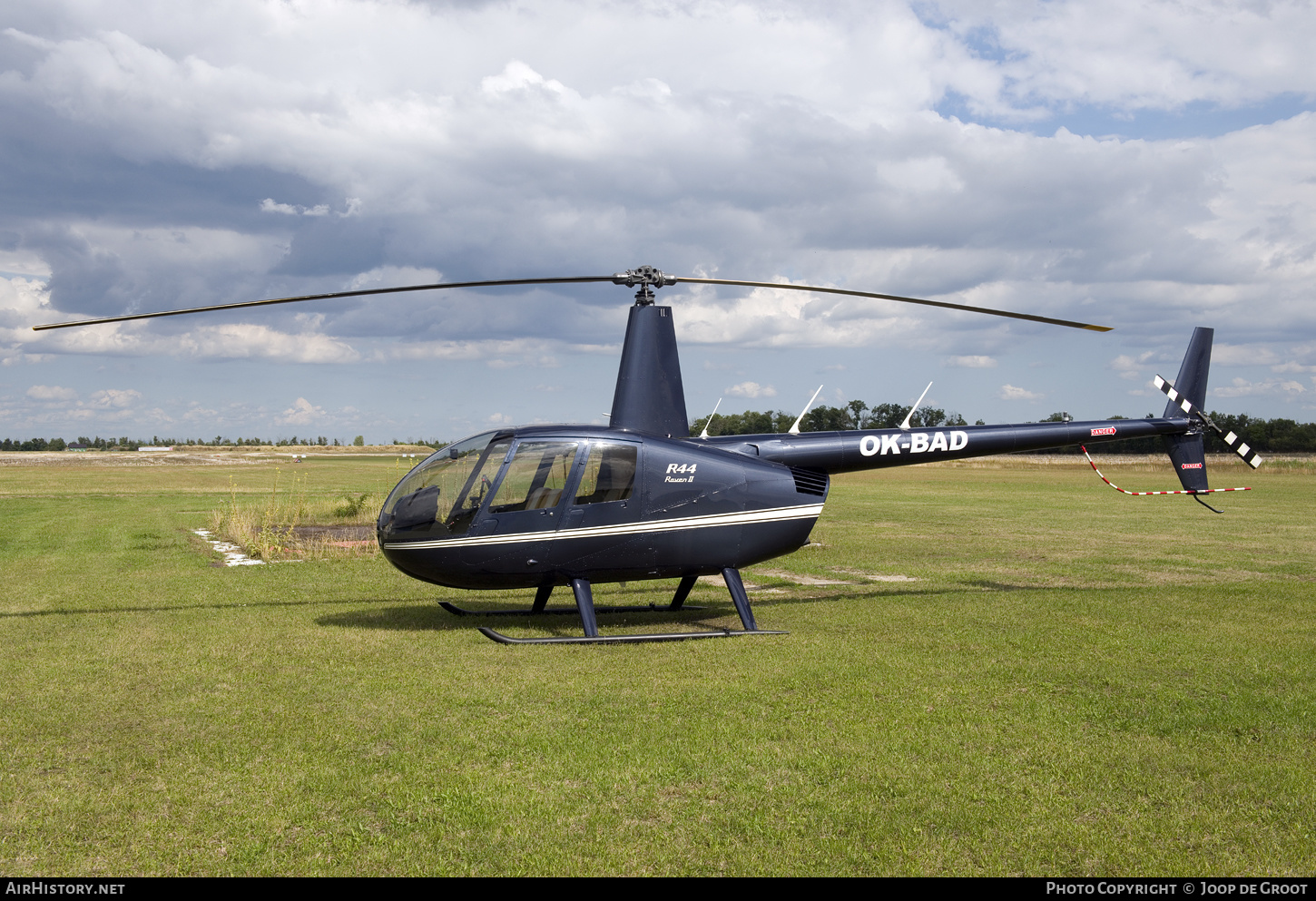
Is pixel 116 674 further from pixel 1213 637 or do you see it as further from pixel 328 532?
pixel 328 532

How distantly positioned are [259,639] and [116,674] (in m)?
1.66

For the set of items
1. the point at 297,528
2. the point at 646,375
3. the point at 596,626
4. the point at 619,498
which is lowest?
the point at 297,528

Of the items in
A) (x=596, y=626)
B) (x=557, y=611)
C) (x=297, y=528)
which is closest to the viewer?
(x=596, y=626)

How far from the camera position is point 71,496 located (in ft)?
117

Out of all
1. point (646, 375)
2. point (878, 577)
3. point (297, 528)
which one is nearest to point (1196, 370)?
point (878, 577)

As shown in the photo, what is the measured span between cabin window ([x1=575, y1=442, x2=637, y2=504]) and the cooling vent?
2146 millimetres

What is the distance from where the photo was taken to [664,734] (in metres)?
6.58

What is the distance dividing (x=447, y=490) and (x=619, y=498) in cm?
189

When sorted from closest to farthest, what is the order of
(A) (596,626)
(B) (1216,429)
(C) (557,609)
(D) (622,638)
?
(D) (622,638) < (A) (596,626) < (C) (557,609) < (B) (1216,429)

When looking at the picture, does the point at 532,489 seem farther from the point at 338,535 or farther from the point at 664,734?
the point at 338,535

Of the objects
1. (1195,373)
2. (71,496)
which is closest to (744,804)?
(1195,373)

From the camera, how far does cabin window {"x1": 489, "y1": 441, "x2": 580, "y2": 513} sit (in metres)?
9.77

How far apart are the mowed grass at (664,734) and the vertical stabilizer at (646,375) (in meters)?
2.53

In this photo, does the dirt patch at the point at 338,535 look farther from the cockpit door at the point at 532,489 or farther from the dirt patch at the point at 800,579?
the cockpit door at the point at 532,489
